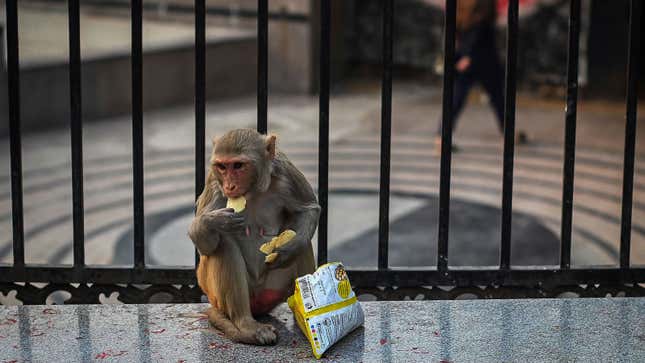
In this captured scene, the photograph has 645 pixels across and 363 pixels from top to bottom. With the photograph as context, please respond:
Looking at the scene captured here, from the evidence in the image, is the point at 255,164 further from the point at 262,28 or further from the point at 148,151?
the point at 148,151

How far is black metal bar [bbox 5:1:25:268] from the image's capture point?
3.70 metres

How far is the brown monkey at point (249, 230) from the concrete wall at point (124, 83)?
25.7 feet

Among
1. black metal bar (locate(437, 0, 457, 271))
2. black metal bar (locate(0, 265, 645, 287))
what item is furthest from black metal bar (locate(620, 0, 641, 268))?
black metal bar (locate(437, 0, 457, 271))

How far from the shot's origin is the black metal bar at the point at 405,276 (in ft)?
12.6

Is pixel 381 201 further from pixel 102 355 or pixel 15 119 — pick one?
pixel 15 119

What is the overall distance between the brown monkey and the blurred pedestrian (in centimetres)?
693

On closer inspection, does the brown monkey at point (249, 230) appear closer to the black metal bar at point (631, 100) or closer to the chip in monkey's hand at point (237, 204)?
the chip in monkey's hand at point (237, 204)

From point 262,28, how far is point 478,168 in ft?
19.7

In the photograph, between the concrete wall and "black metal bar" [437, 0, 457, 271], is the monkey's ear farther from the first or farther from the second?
the concrete wall

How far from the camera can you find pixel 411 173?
9.38 m

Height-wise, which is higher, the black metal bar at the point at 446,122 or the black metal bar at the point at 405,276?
the black metal bar at the point at 446,122

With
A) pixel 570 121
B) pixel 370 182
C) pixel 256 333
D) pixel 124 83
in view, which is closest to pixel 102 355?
pixel 256 333

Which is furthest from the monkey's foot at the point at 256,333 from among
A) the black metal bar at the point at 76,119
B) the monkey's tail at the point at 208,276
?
the black metal bar at the point at 76,119

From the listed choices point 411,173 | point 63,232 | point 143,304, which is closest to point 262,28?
point 143,304
